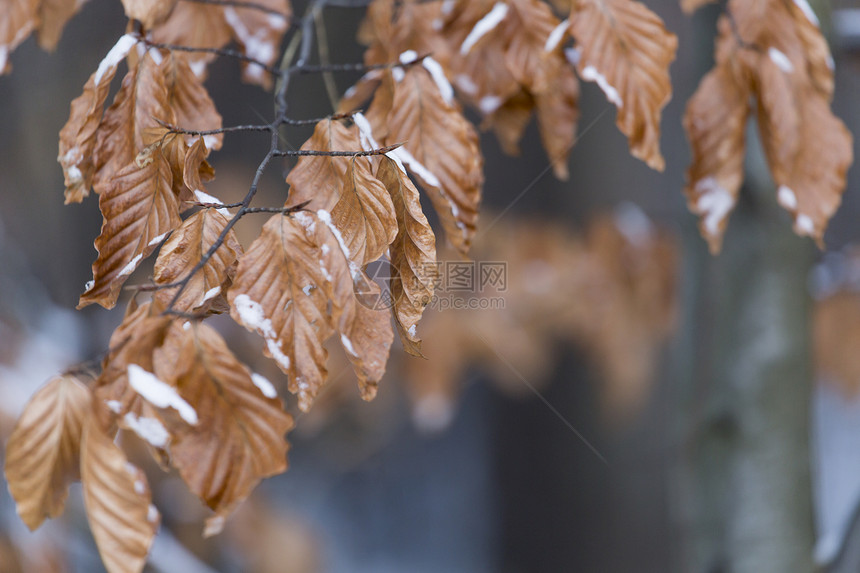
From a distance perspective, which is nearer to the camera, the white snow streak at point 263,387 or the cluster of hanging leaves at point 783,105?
the white snow streak at point 263,387

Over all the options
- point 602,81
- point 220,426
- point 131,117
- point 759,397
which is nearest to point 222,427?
point 220,426

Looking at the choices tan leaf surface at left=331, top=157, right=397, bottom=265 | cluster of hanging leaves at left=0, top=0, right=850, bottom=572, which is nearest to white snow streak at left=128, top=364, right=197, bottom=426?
cluster of hanging leaves at left=0, top=0, right=850, bottom=572

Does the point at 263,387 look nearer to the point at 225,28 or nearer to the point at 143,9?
the point at 143,9

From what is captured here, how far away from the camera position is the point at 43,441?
16.1 inches

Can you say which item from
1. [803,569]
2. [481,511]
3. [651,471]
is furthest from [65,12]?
[651,471]

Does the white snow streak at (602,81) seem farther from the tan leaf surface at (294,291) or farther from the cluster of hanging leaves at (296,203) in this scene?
the tan leaf surface at (294,291)

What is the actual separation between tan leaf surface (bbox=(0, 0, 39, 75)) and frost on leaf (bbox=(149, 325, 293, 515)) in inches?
16.8

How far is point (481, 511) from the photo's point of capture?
81.8 inches

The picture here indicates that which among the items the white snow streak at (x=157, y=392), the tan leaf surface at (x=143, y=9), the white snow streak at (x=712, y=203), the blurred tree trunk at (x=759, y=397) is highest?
the tan leaf surface at (x=143, y=9)

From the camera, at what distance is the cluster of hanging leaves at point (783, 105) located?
555 mm

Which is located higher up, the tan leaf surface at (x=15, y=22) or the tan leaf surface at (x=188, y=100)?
the tan leaf surface at (x=15, y=22)

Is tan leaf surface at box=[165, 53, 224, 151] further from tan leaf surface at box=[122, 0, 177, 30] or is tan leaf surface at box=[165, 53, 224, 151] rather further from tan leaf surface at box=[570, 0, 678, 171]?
tan leaf surface at box=[570, 0, 678, 171]

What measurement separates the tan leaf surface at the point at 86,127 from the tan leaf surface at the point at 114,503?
0.73 ft

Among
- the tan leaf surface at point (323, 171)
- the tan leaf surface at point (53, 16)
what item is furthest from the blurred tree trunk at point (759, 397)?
the tan leaf surface at point (53, 16)
